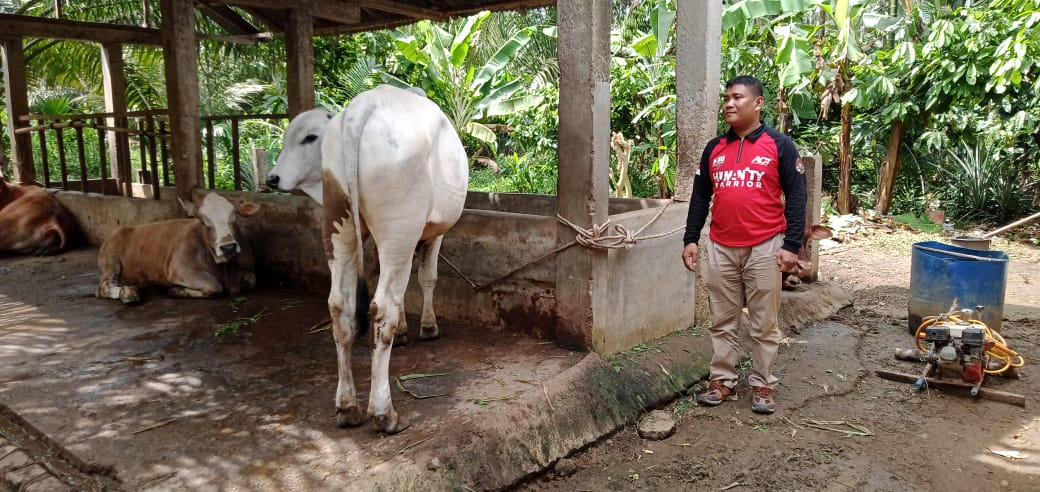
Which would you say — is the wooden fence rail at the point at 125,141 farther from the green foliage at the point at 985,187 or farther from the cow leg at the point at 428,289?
the green foliage at the point at 985,187

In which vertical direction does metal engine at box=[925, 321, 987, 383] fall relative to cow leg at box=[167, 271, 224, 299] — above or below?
below

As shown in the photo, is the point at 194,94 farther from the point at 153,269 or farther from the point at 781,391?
the point at 781,391

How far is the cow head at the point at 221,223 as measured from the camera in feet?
17.4

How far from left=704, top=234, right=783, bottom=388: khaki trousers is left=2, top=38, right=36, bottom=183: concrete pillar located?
369 inches

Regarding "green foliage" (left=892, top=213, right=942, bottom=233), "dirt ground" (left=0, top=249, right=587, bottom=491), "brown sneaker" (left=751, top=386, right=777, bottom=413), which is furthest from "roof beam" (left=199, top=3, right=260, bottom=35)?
"green foliage" (left=892, top=213, right=942, bottom=233)

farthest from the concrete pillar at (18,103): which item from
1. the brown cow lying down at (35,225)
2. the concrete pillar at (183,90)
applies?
the concrete pillar at (183,90)

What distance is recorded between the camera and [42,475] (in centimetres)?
273

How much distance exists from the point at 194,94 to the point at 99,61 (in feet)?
27.0

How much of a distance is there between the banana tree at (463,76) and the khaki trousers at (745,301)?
9837mm

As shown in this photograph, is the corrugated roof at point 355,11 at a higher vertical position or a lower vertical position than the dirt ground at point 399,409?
higher

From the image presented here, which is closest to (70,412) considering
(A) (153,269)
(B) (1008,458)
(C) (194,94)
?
(A) (153,269)

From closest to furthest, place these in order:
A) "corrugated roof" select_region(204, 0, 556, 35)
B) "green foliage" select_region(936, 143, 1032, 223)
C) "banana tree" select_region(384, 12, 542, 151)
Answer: "corrugated roof" select_region(204, 0, 556, 35) → "green foliage" select_region(936, 143, 1032, 223) → "banana tree" select_region(384, 12, 542, 151)

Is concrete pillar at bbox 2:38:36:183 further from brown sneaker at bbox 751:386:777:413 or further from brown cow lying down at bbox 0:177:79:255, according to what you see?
brown sneaker at bbox 751:386:777:413

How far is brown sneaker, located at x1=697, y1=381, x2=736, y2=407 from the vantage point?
4.00 m
